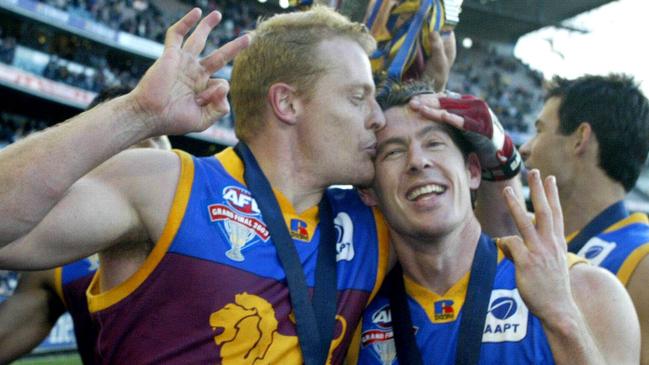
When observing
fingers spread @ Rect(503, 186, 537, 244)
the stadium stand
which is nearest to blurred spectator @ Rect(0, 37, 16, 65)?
the stadium stand

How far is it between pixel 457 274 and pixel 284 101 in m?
1.01

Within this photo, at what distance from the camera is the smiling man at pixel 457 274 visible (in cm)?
196

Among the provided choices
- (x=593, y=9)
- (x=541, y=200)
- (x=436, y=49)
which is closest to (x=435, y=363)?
(x=541, y=200)

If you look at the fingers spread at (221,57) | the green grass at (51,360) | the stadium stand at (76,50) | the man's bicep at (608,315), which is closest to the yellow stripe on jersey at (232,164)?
the fingers spread at (221,57)

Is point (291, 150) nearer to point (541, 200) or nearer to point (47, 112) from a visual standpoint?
point (541, 200)

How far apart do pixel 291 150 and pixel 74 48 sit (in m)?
22.7

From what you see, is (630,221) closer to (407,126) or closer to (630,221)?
(630,221)

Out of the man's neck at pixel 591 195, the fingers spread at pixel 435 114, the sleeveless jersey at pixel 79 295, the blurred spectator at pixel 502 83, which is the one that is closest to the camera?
the fingers spread at pixel 435 114

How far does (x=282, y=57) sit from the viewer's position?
8.44ft

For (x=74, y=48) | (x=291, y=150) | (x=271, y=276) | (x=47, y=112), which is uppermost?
(x=291, y=150)

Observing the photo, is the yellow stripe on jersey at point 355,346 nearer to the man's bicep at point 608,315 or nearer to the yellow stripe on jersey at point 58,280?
the man's bicep at point 608,315

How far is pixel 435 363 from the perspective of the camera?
2.34 metres

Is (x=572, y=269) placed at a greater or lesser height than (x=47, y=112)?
greater

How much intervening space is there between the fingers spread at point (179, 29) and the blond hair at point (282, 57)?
711 mm
